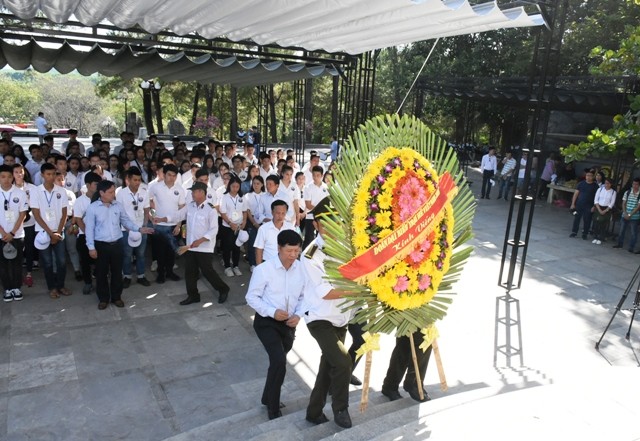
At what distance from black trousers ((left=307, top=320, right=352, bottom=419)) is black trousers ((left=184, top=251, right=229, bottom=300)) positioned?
9.20 ft

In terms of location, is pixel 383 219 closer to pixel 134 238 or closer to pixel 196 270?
pixel 196 270

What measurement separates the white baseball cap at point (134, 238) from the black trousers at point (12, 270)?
3.94 feet

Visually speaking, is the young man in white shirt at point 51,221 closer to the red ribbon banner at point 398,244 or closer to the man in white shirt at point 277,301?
the man in white shirt at point 277,301

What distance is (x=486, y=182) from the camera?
15.3 metres

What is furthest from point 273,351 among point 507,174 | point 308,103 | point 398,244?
point 308,103

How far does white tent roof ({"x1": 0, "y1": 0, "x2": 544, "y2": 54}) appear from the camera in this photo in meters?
5.23

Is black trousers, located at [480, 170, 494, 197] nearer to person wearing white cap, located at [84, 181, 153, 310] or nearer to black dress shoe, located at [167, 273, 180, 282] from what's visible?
black dress shoe, located at [167, 273, 180, 282]

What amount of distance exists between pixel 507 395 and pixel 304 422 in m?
1.60

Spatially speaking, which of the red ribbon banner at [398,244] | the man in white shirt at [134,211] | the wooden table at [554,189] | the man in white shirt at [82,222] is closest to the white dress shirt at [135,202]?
the man in white shirt at [134,211]

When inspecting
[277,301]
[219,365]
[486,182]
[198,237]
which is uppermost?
[277,301]

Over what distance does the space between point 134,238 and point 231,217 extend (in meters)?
1.32

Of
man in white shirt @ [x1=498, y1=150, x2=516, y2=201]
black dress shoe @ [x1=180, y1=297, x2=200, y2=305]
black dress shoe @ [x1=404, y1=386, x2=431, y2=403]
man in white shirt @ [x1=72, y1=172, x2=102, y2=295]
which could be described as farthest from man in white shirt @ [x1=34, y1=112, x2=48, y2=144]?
black dress shoe @ [x1=404, y1=386, x2=431, y2=403]

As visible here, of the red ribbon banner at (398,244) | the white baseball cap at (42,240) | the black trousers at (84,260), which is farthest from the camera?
the black trousers at (84,260)

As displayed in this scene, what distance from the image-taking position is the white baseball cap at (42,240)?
5969 millimetres
